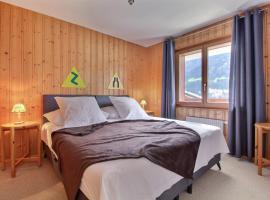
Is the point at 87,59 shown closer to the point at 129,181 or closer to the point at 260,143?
the point at 129,181

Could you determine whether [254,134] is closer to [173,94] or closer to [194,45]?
[173,94]

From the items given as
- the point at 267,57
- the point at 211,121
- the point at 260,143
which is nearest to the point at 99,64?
the point at 211,121

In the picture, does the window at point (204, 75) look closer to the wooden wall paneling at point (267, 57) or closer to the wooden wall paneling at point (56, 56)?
the wooden wall paneling at point (267, 57)

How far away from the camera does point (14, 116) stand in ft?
8.35

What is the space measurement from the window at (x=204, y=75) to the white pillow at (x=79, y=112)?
209 cm

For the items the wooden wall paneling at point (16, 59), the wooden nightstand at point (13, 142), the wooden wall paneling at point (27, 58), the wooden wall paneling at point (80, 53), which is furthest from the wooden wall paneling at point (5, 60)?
the wooden wall paneling at point (80, 53)

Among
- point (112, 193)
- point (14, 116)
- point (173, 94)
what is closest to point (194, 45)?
point (173, 94)

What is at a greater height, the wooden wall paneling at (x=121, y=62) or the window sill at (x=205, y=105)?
the wooden wall paneling at (x=121, y=62)

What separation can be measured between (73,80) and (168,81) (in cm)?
211

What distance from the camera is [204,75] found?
3.34 m

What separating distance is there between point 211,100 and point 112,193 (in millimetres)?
2894

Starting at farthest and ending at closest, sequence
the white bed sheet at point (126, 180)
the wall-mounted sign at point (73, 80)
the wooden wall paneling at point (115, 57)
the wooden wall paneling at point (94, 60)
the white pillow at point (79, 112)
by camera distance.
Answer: the wooden wall paneling at point (115, 57), the wooden wall paneling at point (94, 60), the wall-mounted sign at point (73, 80), the white pillow at point (79, 112), the white bed sheet at point (126, 180)

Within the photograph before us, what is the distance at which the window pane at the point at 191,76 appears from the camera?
3.51m

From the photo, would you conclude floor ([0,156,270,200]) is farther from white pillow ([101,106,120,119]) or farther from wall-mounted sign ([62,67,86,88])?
wall-mounted sign ([62,67,86,88])
